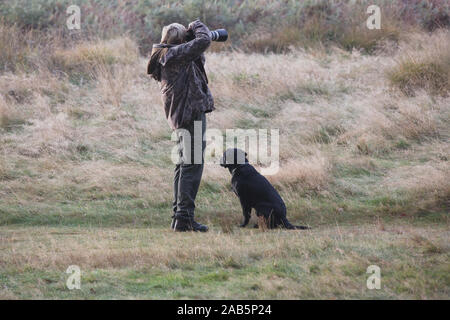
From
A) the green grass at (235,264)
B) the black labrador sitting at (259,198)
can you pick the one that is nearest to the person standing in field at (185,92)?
the black labrador sitting at (259,198)

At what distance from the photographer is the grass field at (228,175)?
5.20 metres

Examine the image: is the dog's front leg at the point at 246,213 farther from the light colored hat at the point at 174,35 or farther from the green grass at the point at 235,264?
the light colored hat at the point at 174,35

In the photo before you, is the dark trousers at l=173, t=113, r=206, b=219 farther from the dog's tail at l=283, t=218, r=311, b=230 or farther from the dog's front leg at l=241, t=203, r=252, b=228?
the dog's tail at l=283, t=218, r=311, b=230

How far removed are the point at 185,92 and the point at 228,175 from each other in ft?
7.00

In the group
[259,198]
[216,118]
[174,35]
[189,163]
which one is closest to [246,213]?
[259,198]

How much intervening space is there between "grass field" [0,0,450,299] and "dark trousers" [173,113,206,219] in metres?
0.34

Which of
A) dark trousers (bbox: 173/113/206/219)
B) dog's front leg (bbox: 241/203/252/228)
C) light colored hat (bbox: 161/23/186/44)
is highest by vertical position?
light colored hat (bbox: 161/23/186/44)

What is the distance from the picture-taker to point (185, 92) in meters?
6.54

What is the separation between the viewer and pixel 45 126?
10102mm

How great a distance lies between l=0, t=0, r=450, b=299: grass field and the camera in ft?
17.0

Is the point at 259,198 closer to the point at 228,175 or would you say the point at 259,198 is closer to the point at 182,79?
the point at 182,79

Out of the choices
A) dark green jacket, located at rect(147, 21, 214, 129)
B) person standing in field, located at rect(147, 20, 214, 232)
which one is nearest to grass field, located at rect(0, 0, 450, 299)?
person standing in field, located at rect(147, 20, 214, 232)

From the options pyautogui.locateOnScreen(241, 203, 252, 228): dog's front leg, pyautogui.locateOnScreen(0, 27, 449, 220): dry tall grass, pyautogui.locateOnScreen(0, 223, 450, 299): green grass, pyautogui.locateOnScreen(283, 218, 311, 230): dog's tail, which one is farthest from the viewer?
pyautogui.locateOnScreen(0, 27, 449, 220): dry tall grass

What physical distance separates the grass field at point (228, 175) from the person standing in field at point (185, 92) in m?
0.64
